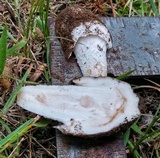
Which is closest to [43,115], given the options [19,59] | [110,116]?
[110,116]

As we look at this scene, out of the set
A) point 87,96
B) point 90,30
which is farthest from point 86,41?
point 87,96

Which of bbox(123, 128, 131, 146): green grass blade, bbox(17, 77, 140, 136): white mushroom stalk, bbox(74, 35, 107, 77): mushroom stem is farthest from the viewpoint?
bbox(74, 35, 107, 77): mushroom stem

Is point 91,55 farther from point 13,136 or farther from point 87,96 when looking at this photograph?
point 13,136

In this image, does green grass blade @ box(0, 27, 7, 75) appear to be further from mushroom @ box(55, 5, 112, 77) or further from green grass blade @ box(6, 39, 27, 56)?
mushroom @ box(55, 5, 112, 77)

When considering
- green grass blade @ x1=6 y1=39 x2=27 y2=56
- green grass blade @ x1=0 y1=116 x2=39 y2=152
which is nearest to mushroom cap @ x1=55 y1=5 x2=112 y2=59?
green grass blade @ x1=6 y1=39 x2=27 y2=56

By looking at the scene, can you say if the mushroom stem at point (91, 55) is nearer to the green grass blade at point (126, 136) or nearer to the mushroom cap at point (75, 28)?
the mushroom cap at point (75, 28)

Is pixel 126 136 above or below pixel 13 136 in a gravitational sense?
below

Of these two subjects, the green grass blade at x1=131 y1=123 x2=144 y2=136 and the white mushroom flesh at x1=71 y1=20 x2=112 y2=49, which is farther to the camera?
the white mushroom flesh at x1=71 y1=20 x2=112 y2=49
